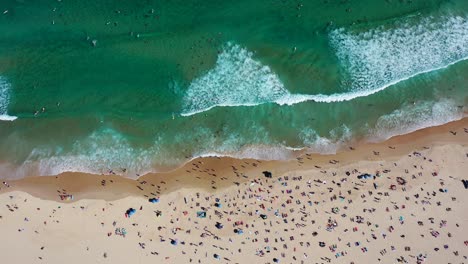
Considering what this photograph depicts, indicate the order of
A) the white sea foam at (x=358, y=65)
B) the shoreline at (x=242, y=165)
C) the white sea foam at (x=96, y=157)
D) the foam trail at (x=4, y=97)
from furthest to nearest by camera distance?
the foam trail at (x=4, y=97) < the white sea foam at (x=358, y=65) < the white sea foam at (x=96, y=157) < the shoreline at (x=242, y=165)

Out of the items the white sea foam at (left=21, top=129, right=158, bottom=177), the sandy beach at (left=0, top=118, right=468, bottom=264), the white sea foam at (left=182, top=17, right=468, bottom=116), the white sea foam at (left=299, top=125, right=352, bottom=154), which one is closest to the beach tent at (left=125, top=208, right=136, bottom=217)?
the sandy beach at (left=0, top=118, right=468, bottom=264)

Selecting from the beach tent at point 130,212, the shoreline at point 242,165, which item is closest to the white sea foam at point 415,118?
the shoreline at point 242,165

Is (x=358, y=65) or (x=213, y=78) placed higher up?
(x=358, y=65)

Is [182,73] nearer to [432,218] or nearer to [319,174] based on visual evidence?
[319,174]

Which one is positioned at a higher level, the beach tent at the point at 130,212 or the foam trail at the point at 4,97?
the foam trail at the point at 4,97

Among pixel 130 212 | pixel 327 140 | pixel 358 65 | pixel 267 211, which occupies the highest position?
pixel 358 65

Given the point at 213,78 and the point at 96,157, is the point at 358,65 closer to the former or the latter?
Answer: the point at 213,78

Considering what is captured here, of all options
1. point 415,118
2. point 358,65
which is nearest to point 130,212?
point 358,65

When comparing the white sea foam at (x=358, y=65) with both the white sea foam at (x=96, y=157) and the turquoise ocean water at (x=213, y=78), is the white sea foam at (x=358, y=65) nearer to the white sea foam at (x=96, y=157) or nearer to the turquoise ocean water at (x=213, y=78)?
the turquoise ocean water at (x=213, y=78)
